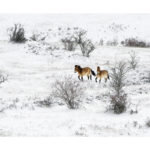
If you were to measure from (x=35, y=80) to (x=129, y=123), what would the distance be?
6346mm

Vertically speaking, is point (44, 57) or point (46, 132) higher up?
point (44, 57)

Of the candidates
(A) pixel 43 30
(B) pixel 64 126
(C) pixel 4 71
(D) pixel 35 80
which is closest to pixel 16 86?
(D) pixel 35 80

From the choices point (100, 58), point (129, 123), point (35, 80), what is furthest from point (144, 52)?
point (129, 123)

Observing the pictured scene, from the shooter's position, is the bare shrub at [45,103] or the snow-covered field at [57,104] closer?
the snow-covered field at [57,104]

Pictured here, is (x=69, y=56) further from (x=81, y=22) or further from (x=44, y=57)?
(x=81, y=22)

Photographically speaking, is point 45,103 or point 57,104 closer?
point 45,103

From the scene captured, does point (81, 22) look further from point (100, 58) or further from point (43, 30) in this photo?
point (100, 58)

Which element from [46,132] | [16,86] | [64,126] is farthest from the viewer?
[16,86]

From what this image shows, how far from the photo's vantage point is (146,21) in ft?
117

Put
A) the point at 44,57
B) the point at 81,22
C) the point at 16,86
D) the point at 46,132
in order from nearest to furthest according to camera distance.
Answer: the point at 46,132 < the point at 16,86 < the point at 44,57 < the point at 81,22

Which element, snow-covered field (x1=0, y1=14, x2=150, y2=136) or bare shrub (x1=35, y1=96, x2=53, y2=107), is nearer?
snow-covered field (x1=0, y1=14, x2=150, y2=136)

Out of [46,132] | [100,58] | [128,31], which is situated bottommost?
[46,132]

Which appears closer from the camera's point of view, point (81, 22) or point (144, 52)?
point (144, 52)

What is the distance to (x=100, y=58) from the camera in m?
18.2
